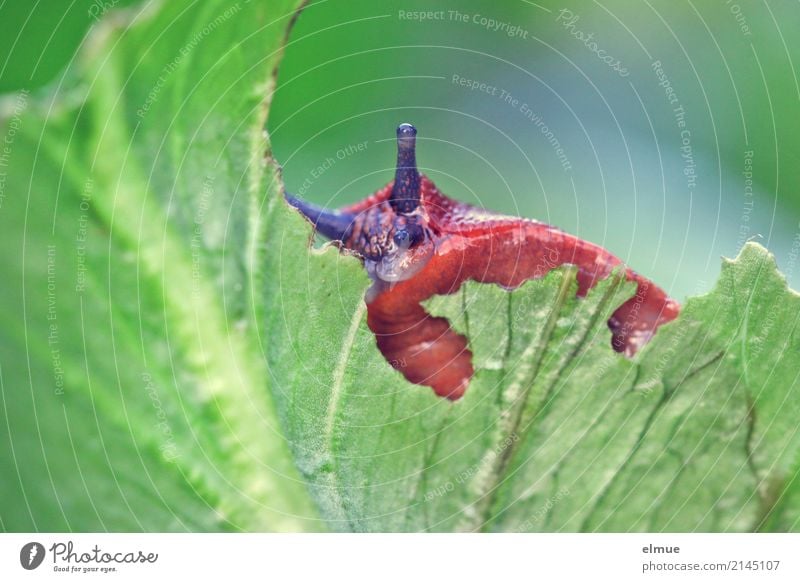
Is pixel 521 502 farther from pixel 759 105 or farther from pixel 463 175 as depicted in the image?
pixel 759 105

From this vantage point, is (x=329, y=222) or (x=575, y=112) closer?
(x=329, y=222)

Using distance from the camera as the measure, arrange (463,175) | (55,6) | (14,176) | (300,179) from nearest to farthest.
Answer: (14,176) < (55,6) < (300,179) < (463,175)

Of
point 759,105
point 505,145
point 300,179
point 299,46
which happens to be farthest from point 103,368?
point 759,105

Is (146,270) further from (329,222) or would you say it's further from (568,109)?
(568,109)

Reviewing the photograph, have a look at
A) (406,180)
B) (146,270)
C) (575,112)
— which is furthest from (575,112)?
(146,270)

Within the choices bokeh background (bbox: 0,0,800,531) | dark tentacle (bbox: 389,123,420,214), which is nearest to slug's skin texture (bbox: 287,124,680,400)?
dark tentacle (bbox: 389,123,420,214)

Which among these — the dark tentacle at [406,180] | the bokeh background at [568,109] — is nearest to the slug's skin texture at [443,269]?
the dark tentacle at [406,180]
